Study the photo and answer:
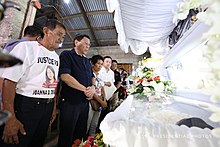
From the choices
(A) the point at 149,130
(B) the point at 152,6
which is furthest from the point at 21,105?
(B) the point at 152,6

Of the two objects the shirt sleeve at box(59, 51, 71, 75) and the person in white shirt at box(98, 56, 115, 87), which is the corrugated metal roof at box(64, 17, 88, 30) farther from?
the shirt sleeve at box(59, 51, 71, 75)

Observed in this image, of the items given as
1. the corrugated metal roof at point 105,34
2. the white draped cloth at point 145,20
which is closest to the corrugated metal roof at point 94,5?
the corrugated metal roof at point 105,34

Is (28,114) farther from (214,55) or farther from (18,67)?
(214,55)

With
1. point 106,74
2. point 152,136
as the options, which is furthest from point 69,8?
point 152,136

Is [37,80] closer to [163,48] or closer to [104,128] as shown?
[104,128]

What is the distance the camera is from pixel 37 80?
0.99 m

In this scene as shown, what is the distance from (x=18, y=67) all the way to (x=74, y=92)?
58cm

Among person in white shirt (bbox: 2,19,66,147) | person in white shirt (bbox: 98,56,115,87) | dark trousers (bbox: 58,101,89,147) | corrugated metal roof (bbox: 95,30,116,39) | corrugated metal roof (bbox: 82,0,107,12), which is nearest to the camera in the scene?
person in white shirt (bbox: 2,19,66,147)

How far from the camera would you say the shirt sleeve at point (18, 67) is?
87 cm

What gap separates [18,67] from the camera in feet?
2.93

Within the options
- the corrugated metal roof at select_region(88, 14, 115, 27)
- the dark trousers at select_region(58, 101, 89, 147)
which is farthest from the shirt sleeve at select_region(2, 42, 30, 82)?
the corrugated metal roof at select_region(88, 14, 115, 27)

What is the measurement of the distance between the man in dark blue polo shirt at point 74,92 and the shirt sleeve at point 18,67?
44cm

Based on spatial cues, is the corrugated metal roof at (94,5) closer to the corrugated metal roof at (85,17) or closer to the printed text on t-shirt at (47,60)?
the corrugated metal roof at (85,17)

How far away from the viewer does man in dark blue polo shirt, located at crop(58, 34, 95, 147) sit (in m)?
1.32
